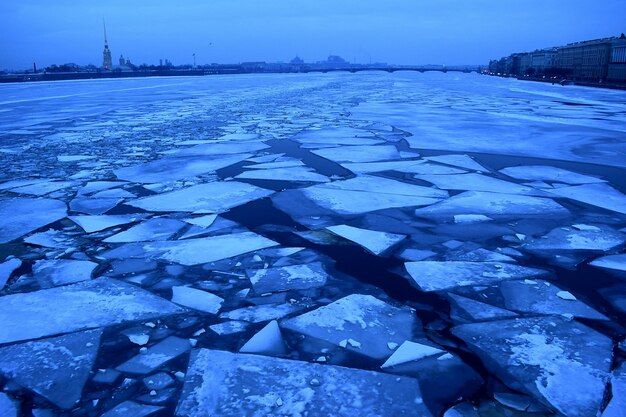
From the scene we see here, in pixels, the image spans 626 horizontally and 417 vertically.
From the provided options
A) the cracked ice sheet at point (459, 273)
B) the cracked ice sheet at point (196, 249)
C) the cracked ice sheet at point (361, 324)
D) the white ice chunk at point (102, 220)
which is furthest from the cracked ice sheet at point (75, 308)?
the cracked ice sheet at point (459, 273)

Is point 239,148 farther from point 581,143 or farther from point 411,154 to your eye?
point 581,143

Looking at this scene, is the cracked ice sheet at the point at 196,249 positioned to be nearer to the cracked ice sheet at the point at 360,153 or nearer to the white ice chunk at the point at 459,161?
the cracked ice sheet at the point at 360,153

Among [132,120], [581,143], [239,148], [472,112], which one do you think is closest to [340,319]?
[239,148]

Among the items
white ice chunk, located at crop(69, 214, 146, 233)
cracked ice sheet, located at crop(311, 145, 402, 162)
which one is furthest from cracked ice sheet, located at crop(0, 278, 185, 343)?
cracked ice sheet, located at crop(311, 145, 402, 162)

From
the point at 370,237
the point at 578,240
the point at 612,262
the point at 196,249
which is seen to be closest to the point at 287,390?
the point at 196,249

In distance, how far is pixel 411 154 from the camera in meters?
5.41

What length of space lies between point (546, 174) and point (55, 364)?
4.48m

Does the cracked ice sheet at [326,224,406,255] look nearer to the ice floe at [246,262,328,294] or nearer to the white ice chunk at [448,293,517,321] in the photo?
the ice floe at [246,262,328,294]

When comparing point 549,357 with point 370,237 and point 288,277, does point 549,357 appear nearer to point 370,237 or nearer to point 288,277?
point 288,277

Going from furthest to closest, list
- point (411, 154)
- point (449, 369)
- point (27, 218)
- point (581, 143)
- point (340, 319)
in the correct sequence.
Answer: point (581, 143), point (411, 154), point (27, 218), point (340, 319), point (449, 369)

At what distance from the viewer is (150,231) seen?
9.39 ft

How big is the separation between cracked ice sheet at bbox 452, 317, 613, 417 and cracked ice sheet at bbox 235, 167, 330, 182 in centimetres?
262

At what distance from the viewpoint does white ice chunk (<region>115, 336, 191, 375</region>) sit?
5.12ft

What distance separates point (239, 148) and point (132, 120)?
4.62 m
